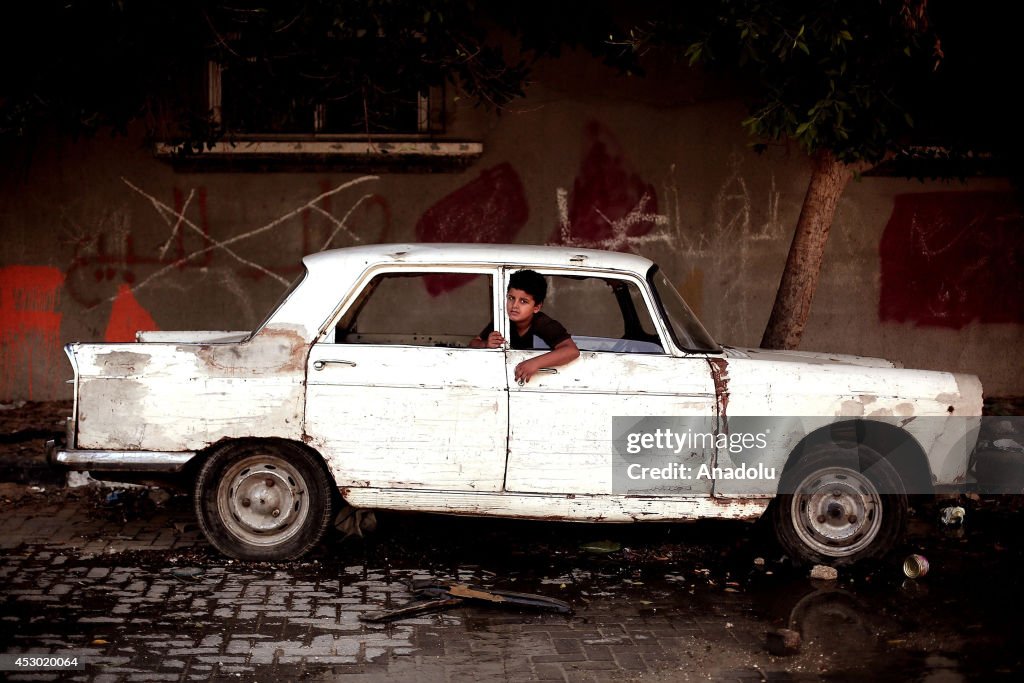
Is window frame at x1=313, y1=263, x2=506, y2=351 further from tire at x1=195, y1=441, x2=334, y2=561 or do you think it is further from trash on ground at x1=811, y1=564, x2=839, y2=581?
trash on ground at x1=811, y1=564, x2=839, y2=581

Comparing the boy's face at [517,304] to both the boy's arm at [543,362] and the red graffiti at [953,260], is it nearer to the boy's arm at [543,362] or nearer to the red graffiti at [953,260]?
the boy's arm at [543,362]

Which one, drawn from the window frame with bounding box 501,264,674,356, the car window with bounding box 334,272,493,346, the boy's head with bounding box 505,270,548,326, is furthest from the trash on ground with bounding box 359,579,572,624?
the car window with bounding box 334,272,493,346

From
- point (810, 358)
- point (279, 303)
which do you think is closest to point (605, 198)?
point (810, 358)

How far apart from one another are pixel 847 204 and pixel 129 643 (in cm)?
714

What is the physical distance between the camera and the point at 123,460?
5.40m

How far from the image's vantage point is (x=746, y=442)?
212 inches

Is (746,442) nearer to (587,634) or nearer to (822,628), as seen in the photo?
(822,628)

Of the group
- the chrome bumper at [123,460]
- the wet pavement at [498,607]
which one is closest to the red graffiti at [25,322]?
the wet pavement at [498,607]

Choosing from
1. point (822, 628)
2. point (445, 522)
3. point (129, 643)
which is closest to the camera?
point (129, 643)

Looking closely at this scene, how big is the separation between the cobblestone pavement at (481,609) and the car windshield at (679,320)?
116cm

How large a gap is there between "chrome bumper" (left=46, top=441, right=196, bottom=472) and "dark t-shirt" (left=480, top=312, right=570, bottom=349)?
1.66 meters

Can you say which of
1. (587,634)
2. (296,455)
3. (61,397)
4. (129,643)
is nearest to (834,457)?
(587,634)

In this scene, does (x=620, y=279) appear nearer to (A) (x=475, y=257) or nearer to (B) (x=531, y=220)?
(A) (x=475, y=257)

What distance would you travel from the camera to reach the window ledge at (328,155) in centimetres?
912
